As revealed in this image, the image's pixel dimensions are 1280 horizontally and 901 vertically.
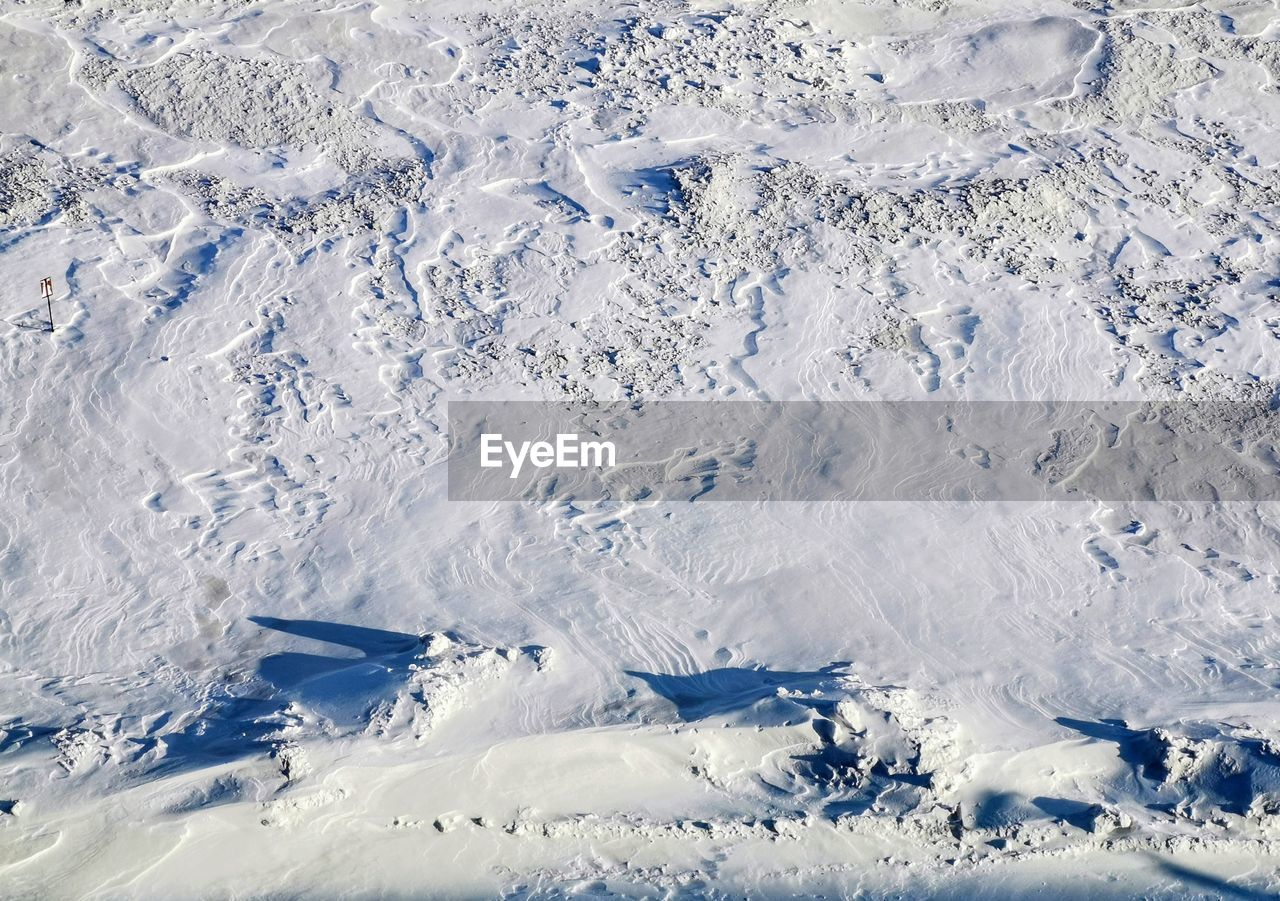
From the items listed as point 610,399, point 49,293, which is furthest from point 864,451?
point 49,293

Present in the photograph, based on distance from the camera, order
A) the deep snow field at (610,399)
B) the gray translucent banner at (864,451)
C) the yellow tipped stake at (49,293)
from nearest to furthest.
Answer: the deep snow field at (610,399) → the gray translucent banner at (864,451) → the yellow tipped stake at (49,293)

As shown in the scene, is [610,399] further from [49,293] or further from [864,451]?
[49,293]

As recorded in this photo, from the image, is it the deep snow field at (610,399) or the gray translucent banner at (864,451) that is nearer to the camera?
the deep snow field at (610,399)

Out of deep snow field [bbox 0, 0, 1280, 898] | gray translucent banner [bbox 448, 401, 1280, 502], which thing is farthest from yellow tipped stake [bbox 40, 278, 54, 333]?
gray translucent banner [bbox 448, 401, 1280, 502]

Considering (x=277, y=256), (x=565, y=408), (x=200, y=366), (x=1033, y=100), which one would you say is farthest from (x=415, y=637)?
(x=1033, y=100)

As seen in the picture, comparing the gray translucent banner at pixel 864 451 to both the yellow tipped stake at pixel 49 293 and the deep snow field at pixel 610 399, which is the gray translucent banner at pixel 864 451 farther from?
the yellow tipped stake at pixel 49 293

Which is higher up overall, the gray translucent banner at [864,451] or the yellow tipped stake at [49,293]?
the yellow tipped stake at [49,293]

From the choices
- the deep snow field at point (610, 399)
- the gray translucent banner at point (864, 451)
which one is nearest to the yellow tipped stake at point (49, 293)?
the deep snow field at point (610, 399)
